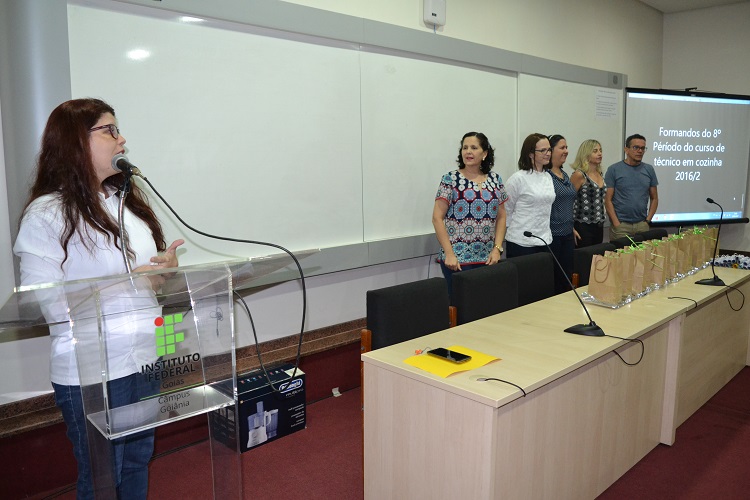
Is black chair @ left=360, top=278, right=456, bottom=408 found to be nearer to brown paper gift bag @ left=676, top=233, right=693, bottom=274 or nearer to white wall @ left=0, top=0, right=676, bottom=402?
white wall @ left=0, top=0, right=676, bottom=402

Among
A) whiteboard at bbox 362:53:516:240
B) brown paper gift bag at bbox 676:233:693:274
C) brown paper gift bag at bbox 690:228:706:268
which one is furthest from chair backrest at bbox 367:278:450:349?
brown paper gift bag at bbox 690:228:706:268

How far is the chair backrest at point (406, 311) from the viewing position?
2.44 meters

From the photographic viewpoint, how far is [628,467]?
2.63m

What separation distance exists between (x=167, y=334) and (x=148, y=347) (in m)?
0.05

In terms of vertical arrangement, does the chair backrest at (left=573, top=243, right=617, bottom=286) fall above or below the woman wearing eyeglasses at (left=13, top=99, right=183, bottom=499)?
below

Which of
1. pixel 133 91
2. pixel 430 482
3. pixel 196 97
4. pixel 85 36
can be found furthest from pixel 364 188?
pixel 430 482

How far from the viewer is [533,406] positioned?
6.28 ft

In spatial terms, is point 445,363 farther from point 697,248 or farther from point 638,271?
point 697,248

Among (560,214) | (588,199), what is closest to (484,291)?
(560,214)

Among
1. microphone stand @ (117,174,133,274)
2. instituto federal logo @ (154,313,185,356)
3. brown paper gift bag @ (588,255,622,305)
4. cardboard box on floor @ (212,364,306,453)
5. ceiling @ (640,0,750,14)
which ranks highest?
ceiling @ (640,0,750,14)

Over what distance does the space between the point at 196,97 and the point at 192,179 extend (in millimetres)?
386

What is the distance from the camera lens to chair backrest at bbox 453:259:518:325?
279 centimetres

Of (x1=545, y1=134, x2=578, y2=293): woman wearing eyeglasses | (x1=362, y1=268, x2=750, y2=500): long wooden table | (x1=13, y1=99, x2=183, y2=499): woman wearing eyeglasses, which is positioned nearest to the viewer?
(x1=13, y1=99, x2=183, y2=499): woman wearing eyeglasses

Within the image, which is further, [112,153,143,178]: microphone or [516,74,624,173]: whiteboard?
[516,74,624,173]: whiteboard
